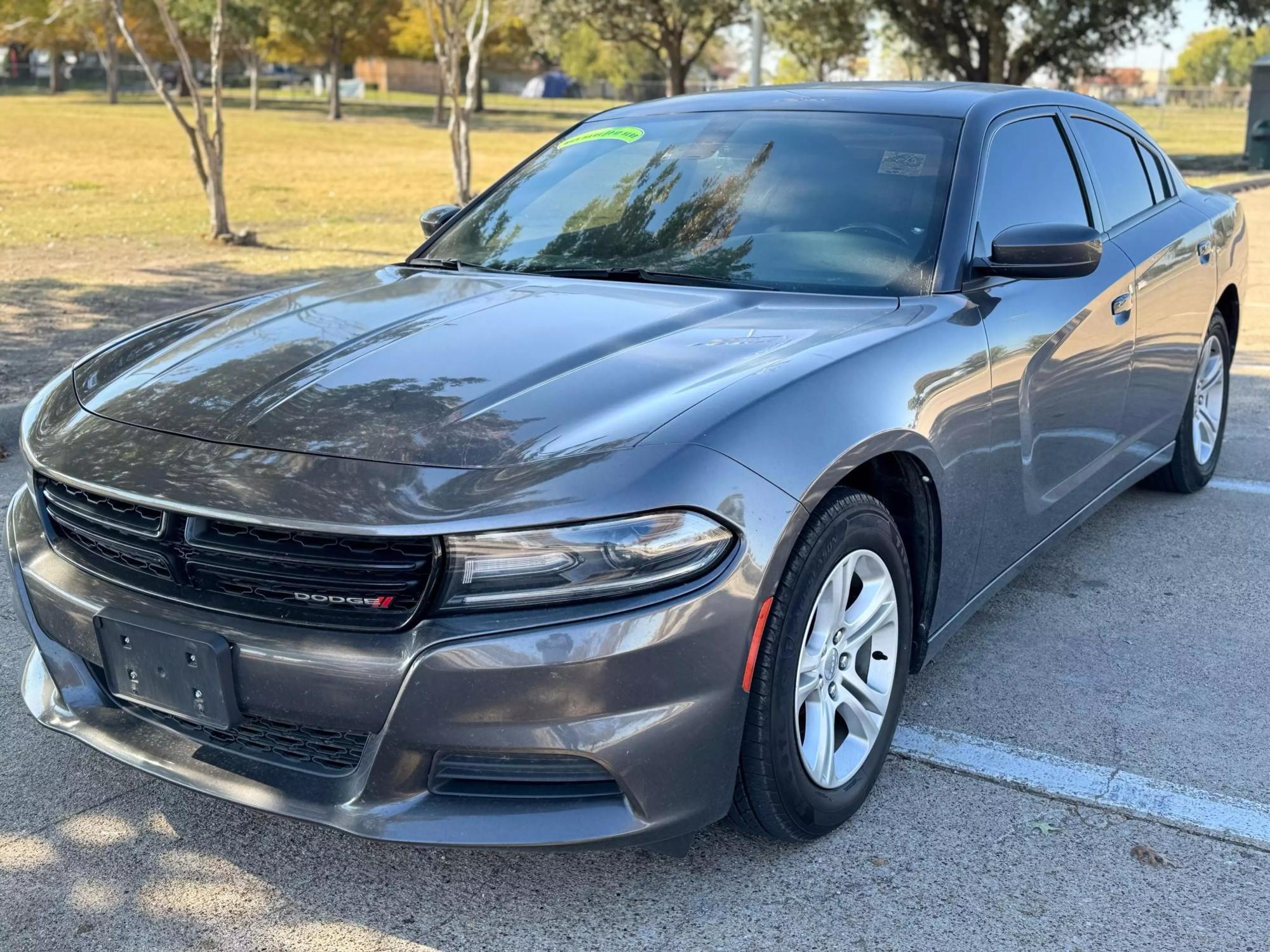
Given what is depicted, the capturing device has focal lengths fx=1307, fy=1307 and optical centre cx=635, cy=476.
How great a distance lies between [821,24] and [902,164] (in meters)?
27.9

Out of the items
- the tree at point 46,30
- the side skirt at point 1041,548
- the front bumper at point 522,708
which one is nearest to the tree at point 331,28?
the tree at point 46,30

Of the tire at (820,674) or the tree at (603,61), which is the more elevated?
the tree at (603,61)

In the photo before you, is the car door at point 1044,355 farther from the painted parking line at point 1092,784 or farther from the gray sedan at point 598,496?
the painted parking line at point 1092,784

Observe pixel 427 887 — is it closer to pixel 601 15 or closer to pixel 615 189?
pixel 615 189

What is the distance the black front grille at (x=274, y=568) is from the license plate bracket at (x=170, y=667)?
8 cm

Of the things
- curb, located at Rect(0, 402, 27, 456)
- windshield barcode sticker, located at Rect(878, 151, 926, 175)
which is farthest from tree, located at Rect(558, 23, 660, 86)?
windshield barcode sticker, located at Rect(878, 151, 926, 175)

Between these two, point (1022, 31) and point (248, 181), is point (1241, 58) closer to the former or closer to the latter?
point (1022, 31)

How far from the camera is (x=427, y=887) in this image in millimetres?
2744

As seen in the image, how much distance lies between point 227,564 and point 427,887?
0.82 m

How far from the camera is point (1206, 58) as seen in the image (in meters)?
128

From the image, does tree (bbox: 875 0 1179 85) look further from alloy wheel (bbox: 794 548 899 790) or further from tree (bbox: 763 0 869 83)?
alloy wheel (bbox: 794 548 899 790)

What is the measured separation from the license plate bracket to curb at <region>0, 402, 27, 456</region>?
384 cm

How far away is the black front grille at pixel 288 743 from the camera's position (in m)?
2.48

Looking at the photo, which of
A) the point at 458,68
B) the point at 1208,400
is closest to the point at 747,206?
the point at 1208,400
